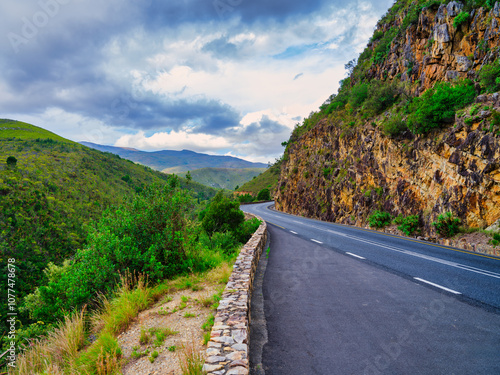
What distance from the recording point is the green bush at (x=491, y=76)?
11.6 meters

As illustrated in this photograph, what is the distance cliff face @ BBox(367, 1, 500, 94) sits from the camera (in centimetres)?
1307

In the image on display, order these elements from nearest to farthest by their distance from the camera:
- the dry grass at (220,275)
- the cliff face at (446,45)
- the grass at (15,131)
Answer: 1. the dry grass at (220,275)
2. the cliff face at (446,45)
3. the grass at (15,131)

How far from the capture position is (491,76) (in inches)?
463

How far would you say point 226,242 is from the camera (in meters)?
12.5

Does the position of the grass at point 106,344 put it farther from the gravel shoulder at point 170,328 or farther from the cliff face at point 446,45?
the cliff face at point 446,45

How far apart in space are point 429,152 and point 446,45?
687 cm

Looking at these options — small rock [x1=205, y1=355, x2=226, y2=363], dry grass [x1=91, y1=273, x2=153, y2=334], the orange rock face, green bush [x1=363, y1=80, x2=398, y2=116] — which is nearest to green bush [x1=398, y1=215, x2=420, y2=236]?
the orange rock face

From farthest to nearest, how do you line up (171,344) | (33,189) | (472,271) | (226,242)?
1. (33,189)
2. (226,242)
3. (472,271)
4. (171,344)

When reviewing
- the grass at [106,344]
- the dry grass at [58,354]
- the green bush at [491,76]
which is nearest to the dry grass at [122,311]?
the grass at [106,344]

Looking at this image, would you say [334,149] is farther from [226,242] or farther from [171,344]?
[171,344]

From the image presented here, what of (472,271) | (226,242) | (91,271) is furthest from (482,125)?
(91,271)

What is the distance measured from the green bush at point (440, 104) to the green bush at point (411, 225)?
5230mm

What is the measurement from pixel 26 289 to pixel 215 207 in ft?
92.0

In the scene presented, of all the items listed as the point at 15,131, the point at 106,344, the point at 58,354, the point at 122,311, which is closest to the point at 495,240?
the point at 122,311
